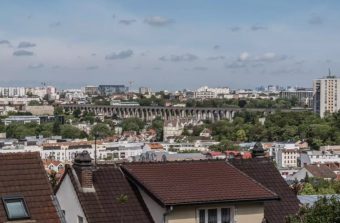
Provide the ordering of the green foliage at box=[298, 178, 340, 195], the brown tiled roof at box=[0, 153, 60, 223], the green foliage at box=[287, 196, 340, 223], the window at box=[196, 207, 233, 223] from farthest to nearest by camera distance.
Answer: the green foliage at box=[298, 178, 340, 195]
the window at box=[196, 207, 233, 223]
the brown tiled roof at box=[0, 153, 60, 223]
the green foliage at box=[287, 196, 340, 223]

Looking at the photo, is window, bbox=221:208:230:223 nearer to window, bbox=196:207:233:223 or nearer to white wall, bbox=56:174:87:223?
window, bbox=196:207:233:223

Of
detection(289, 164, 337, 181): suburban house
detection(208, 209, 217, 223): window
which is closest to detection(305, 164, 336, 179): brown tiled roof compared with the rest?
detection(289, 164, 337, 181): suburban house

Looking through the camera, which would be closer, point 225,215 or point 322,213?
point 322,213

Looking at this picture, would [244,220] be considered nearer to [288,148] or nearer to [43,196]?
[43,196]

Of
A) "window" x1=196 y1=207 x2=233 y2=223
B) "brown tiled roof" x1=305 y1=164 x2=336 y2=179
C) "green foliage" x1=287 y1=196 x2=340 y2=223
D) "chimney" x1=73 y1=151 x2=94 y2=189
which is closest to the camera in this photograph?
"green foliage" x1=287 y1=196 x2=340 y2=223

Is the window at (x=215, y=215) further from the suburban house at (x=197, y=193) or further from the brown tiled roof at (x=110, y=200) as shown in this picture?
the brown tiled roof at (x=110, y=200)

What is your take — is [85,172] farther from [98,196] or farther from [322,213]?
[322,213]

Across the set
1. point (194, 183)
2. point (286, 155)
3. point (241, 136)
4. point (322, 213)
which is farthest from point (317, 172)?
point (322, 213)
